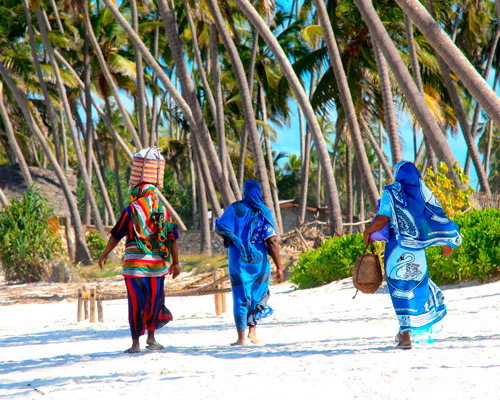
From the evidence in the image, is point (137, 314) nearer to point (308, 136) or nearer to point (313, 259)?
point (313, 259)

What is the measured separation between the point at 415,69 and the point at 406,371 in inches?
483

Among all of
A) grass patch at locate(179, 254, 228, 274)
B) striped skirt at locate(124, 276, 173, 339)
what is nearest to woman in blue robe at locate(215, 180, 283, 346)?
striped skirt at locate(124, 276, 173, 339)

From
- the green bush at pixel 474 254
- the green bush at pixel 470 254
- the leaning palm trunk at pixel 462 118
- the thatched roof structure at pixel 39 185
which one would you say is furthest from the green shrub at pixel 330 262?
the thatched roof structure at pixel 39 185

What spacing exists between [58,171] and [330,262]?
12.1 metres

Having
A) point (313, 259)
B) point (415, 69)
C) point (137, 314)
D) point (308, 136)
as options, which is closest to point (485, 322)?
point (137, 314)

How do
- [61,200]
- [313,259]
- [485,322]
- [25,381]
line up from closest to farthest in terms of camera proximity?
[25,381], [485,322], [313,259], [61,200]

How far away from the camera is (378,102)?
19.4 meters

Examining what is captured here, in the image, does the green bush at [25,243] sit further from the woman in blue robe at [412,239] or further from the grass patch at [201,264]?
the woman in blue robe at [412,239]

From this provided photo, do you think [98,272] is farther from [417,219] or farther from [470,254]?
[417,219]

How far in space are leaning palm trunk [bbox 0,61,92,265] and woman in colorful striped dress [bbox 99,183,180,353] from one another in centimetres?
1493

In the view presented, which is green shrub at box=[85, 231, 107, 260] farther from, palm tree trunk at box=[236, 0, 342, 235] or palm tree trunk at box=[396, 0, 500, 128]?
palm tree trunk at box=[396, 0, 500, 128]

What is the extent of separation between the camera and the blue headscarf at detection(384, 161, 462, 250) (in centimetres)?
436

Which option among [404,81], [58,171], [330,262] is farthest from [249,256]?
[58,171]

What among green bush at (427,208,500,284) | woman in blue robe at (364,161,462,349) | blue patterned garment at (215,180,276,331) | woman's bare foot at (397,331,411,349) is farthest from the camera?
green bush at (427,208,500,284)
